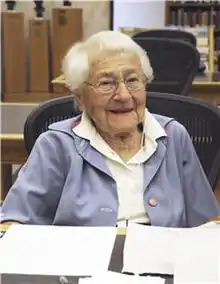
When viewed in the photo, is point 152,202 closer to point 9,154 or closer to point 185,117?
point 185,117

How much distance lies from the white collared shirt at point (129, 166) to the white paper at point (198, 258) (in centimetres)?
33

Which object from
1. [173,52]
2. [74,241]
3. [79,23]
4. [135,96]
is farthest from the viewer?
[79,23]

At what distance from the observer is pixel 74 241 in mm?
1244

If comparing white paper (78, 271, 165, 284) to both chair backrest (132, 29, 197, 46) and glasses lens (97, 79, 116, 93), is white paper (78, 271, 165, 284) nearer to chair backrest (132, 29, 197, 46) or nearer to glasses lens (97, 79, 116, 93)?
glasses lens (97, 79, 116, 93)

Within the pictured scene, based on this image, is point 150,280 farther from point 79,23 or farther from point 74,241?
point 79,23

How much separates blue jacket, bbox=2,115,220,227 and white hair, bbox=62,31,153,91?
142 millimetres

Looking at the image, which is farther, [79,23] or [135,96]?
[79,23]

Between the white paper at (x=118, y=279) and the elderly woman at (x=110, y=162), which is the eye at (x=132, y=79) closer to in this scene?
the elderly woman at (x=110, y=162)

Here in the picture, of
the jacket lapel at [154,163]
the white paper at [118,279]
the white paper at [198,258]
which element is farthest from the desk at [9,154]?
the white paper at [118,279]

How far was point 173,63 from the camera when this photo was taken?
3426 mm

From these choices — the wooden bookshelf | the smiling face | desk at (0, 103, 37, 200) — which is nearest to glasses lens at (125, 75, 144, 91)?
the smiling face

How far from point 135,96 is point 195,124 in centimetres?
36

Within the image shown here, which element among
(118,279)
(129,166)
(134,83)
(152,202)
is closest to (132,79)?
(134,83)

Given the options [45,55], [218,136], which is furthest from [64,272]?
[45,55]
